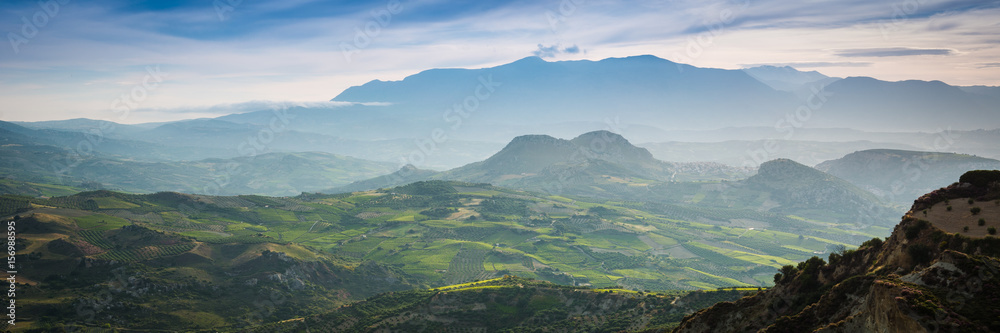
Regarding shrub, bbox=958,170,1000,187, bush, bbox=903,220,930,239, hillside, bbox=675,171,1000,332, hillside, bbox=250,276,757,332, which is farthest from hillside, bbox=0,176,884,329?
shrub, bbox=958,170,1000,187

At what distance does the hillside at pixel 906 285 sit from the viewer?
25.9 metres

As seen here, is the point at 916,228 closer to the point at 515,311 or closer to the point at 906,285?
the point at 906,285

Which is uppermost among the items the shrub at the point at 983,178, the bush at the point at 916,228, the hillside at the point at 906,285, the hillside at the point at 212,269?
the shrub at the point at 983,178

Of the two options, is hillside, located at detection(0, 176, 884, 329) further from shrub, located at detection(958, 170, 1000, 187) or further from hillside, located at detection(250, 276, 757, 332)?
shrub, located at detection(958, 170, 1000, 187)

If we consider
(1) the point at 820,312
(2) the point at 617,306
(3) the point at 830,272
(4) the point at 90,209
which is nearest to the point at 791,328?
(1) the point at 820,312

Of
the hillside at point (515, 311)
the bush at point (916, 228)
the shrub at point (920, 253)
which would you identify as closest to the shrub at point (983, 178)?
the bush at point (916, 228)

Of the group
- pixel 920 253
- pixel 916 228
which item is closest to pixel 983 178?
pixel 916 228

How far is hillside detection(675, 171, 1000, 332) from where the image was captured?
85.1 feet

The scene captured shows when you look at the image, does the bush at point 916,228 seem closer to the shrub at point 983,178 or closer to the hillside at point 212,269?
the shrub at point 983,178

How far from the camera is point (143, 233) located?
15250 cm

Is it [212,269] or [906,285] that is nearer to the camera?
[906,285]

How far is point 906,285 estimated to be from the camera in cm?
2742

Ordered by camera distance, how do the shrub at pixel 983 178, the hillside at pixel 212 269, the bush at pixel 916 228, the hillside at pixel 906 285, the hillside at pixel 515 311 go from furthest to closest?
the hillside at pixel 212 269
the hillside at pixel 515 311
the shrub at pixel 983 178
the bush at pixel 916 228
the hillside at pixel 906 285

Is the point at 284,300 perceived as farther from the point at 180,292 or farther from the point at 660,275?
the point at 660,275
